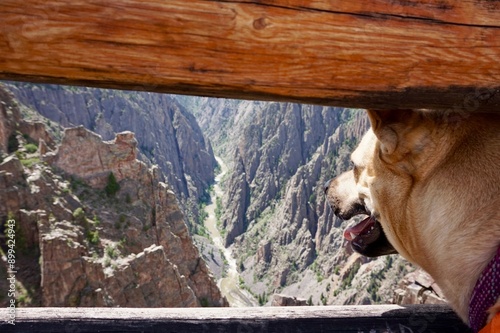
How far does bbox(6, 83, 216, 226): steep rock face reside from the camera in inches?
2339

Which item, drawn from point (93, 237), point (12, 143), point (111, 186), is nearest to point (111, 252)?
point (93, 237)

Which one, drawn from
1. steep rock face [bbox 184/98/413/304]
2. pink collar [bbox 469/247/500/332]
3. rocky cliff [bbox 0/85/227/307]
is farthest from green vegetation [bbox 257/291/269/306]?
pink collar [bbox 469/247/500/332]

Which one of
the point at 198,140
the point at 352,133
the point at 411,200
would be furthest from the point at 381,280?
the point at 198,140

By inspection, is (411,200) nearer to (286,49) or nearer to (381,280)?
(286,49)

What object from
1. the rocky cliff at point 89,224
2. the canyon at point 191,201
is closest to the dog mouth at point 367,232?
the canyon at point 191,201

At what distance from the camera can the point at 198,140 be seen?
121m

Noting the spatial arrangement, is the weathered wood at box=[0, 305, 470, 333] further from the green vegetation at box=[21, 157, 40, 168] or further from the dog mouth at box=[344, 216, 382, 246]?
the green vegetation at box=[21, 157, 40, 168]

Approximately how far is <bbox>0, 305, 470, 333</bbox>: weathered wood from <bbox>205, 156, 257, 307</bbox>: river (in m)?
56.7

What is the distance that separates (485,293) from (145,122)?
89505 mm

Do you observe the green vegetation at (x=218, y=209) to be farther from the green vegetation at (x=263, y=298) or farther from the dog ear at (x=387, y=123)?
the dog ear at (x=387, y=123)

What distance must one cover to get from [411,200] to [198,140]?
120170 millimetres

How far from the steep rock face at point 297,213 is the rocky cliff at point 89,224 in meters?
28.0

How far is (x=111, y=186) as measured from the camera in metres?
24.5

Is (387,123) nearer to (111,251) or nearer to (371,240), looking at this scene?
(371,240)
